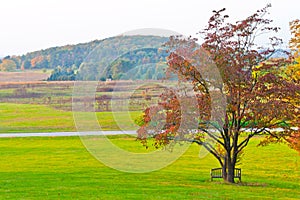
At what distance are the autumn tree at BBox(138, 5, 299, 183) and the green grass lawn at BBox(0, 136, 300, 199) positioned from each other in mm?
2239

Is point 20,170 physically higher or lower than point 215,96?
lower

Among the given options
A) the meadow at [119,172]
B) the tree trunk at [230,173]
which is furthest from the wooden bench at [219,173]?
the tree trunk at [230,173]

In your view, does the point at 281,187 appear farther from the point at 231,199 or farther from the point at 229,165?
the point at 231,199

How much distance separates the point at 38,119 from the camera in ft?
181

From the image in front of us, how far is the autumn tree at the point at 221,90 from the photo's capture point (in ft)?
65.4

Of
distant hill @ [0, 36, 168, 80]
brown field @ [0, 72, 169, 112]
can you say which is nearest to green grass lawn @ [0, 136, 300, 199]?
brown field @ [0, 72, 169, 112]

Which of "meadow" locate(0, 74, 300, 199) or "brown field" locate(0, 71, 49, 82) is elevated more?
"brown field" locate(0, 71, 49, 82)

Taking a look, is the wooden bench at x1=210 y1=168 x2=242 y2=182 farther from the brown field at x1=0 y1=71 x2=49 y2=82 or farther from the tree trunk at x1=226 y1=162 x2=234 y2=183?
the brown field at x1=0 y1=71 x2=49 y2=82

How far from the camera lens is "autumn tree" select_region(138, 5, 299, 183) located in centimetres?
1992

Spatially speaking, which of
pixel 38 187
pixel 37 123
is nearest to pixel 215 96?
pixel 38 187

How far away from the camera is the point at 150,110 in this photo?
2059cm

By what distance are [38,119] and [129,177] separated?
34.5 metres

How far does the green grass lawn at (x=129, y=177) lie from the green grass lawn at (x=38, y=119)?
10814 millimetres

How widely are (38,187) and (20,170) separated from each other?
609cm
